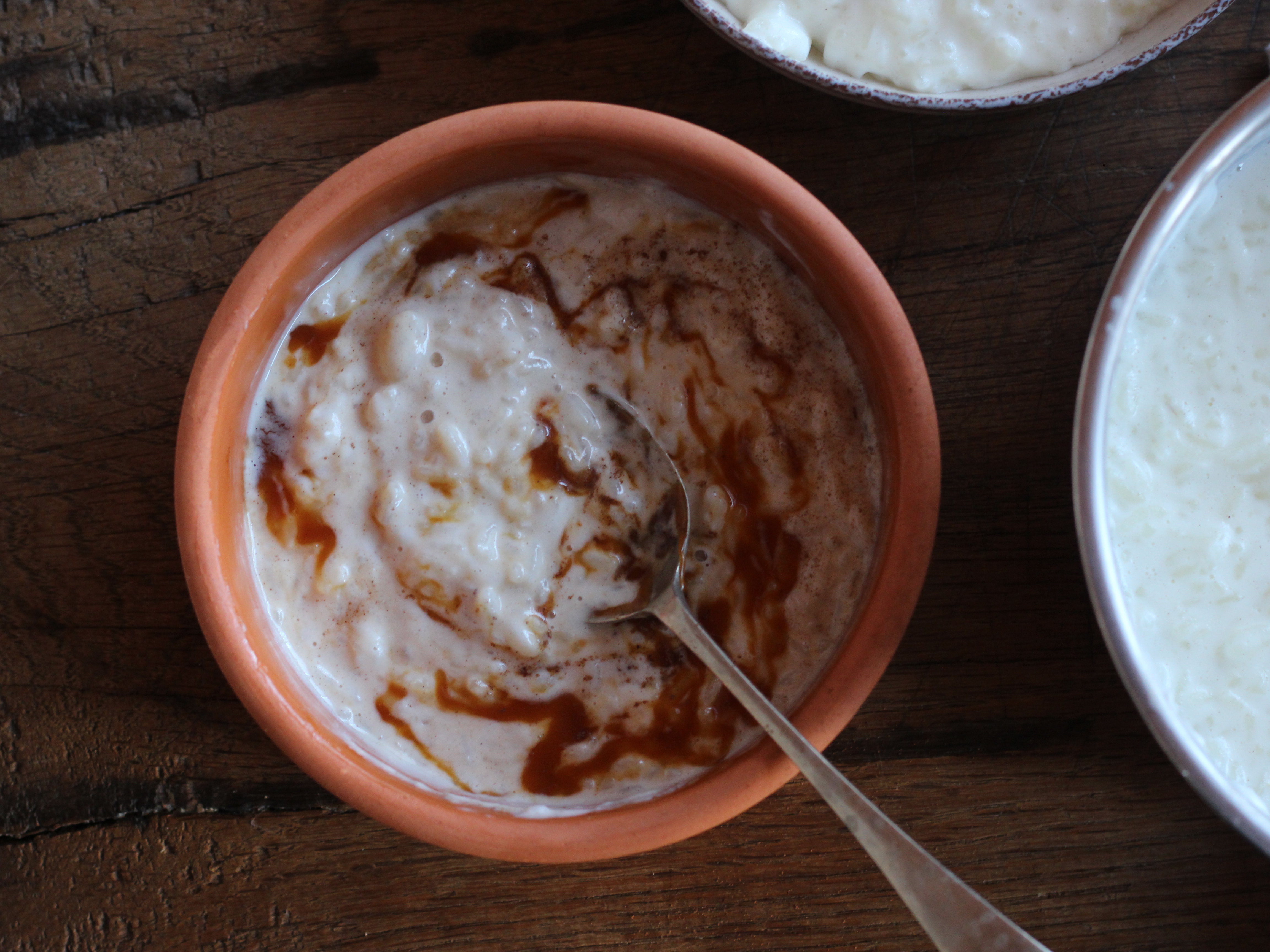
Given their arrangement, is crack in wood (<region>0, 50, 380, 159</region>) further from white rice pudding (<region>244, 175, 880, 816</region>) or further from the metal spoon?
the metal spoon

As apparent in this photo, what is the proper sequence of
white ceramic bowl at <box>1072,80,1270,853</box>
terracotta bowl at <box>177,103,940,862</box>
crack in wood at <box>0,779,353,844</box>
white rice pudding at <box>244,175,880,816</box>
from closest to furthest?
white ceramic bowl at <box>1072,80,1270,853</box>
terracotta bowl at <box>177,103,940,862</box>
white rice pudding at <box>244,175,880,816</box>
crack in wood at <box>0,779,353,844</box>

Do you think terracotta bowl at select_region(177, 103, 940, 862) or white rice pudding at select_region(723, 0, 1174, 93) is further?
white rice pudding at select_region(723, 0, 1174, 93)

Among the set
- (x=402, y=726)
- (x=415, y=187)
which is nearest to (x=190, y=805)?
(x=402, y=726)

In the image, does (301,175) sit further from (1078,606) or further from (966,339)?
(1078,606)

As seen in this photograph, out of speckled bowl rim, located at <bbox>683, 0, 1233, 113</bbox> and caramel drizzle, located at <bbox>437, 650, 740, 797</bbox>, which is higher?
speckled bowl rim, located at <bbox>683, 0, 1233, 113</bbox>

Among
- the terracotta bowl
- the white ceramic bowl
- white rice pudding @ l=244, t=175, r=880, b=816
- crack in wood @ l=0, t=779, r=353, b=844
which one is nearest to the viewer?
the white ceramic bowl

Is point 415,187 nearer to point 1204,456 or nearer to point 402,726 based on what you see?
point 402,726

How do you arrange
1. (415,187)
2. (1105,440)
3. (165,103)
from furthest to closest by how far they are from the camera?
1. (165,103)
2. (415,187)
3. (1105,440)

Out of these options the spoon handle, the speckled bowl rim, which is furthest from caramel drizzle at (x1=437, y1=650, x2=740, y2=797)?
the speckled bowl rim
